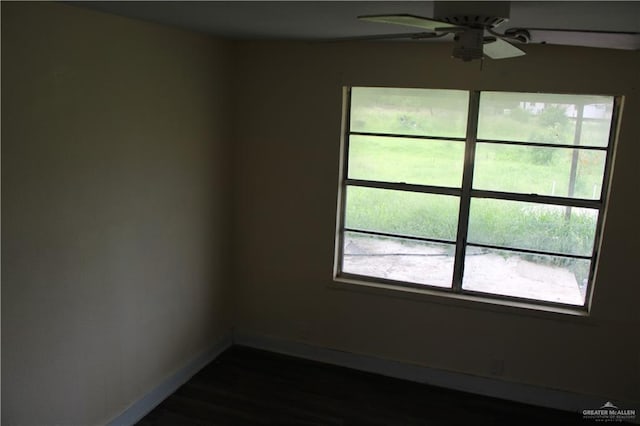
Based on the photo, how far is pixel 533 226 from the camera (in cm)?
388

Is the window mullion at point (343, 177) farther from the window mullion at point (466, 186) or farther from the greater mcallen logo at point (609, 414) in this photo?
the greater mcallen logo at point (609, 414)

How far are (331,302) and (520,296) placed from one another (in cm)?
145

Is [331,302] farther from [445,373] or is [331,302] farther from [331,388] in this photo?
[445,373]

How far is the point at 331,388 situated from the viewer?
4.08 m

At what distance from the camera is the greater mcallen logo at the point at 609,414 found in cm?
376

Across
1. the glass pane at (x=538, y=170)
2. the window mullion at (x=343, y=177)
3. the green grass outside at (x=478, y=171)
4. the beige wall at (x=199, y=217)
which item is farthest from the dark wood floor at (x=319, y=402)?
the glass pane at (x=538, y=170)

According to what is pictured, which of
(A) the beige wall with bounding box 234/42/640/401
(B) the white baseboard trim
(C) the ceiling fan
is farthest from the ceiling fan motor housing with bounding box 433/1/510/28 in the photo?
(B) the white baseboard trim

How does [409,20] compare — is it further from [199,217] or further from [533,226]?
[199,217]

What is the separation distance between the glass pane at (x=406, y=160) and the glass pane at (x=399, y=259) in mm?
496

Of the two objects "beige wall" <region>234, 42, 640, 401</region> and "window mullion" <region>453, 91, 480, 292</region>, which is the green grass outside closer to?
"window mullion" <region>453, 91, 480, 292</region>

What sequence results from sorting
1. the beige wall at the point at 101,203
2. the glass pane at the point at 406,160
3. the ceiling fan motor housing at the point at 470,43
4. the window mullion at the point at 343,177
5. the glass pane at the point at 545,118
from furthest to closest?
1. the window mullion at the point at 343,177
2. the glass pane at the point at 406,160
3. the glass pane at the point at 545,118
4. the beige wall at the point at 101,203
5. the ceiling fan motor housing at the point at 470,43

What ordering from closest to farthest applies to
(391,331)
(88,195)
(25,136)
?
(25,136)
(88,195)
(391,331)

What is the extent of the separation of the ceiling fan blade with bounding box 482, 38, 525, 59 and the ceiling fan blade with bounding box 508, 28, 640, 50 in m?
0.08

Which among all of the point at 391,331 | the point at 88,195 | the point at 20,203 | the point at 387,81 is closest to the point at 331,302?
the point at 391,331
